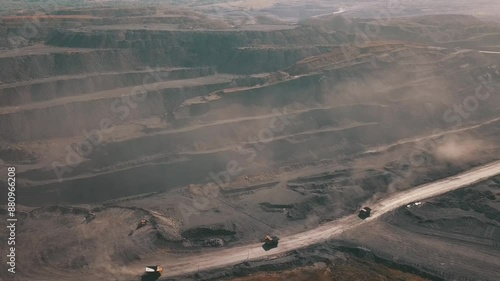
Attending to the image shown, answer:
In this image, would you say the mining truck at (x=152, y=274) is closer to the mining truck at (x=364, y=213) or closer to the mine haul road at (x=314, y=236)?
the mine haul road at (x=314, y=236)

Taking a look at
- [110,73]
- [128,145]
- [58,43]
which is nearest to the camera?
[128,145]

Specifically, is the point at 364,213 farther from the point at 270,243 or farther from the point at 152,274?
the point at 152,274

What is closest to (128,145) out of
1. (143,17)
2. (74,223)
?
(74,223)

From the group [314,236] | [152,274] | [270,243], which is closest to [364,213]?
[314,236]

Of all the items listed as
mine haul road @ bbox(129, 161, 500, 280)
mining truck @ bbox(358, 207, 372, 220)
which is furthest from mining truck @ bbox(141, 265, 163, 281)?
mining truck @ bbox(358, 207, 372, 220)

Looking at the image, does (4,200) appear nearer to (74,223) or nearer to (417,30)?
(74,223)

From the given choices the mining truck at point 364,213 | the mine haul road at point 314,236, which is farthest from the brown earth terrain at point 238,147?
the mining truck at point 364,213
